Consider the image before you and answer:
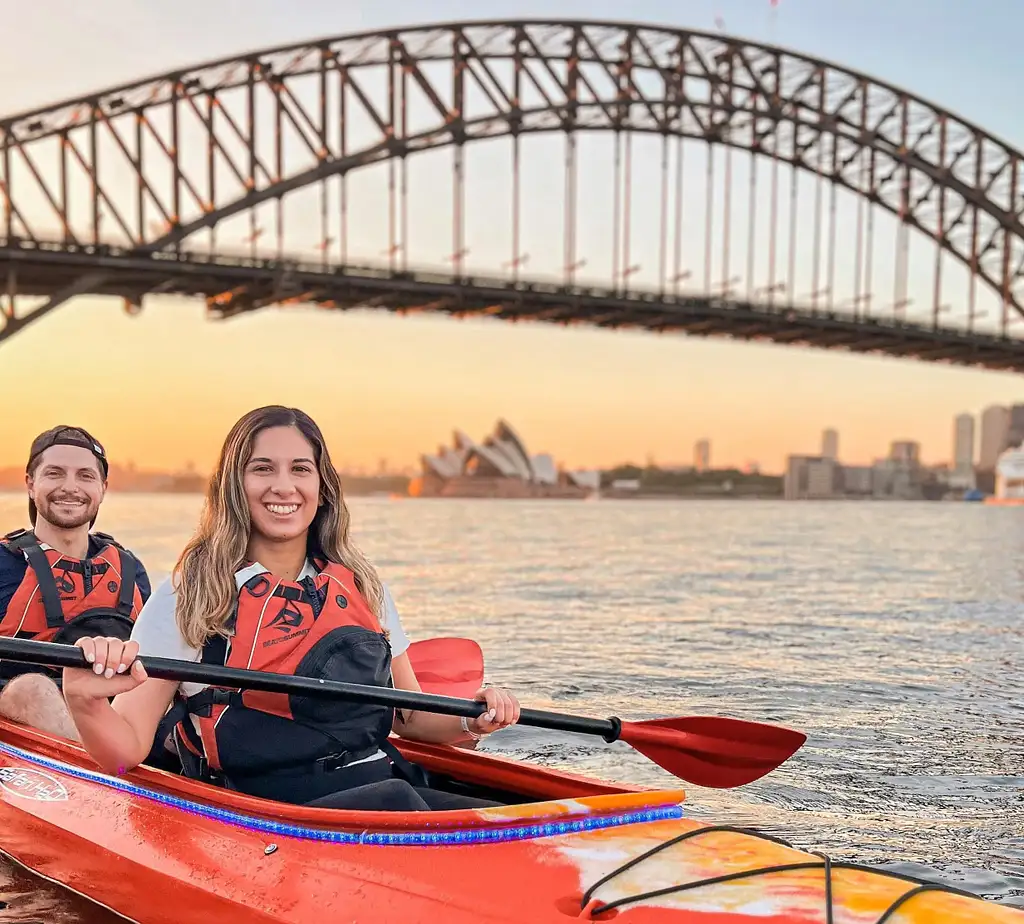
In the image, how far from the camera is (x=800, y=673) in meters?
7.84

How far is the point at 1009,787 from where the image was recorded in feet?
16.2

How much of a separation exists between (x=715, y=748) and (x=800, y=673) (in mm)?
4681

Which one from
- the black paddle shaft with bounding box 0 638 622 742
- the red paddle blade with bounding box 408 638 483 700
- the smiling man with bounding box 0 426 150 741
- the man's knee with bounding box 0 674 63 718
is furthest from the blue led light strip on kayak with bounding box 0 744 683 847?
the smiling man with bounding box 0 426 150 741

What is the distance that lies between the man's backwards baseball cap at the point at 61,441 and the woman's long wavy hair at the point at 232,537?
1.38 meters

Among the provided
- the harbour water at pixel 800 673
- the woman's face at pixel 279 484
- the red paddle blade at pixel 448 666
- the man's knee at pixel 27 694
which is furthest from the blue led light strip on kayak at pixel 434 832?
the man's knee at pixel 27 694

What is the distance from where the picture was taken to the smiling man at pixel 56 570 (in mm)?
3996

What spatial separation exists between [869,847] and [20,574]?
3092 mm

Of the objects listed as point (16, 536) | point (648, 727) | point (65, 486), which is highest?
point (65, 486)

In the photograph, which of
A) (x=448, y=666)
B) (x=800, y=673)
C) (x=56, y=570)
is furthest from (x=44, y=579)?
(x=800, y=673)

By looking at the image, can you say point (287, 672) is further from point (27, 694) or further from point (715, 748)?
point (27, 694)

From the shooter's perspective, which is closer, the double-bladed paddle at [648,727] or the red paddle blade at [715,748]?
the double-bladed paddle at [648,727]

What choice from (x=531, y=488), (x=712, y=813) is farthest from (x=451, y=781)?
(x=531, y=488)

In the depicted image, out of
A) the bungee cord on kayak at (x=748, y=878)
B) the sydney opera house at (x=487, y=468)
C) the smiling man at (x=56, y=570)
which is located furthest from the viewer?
the sydney opera house at (x=487, y=468)

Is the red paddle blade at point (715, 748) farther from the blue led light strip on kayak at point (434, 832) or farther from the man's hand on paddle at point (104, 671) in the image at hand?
the man's hand on paddle at point (104, 671)
